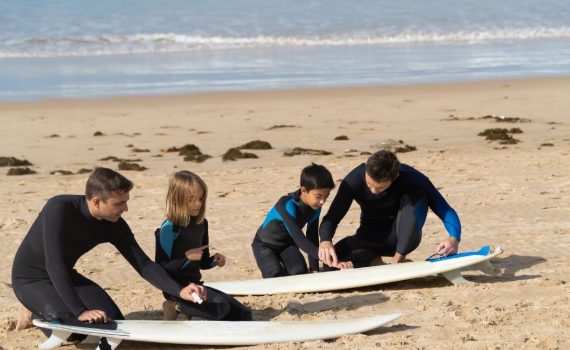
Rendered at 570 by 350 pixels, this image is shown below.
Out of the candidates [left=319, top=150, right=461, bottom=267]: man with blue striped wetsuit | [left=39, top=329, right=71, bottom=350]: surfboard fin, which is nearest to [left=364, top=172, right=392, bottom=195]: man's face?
[left=319, top=150, right=461, bottom=267]: man with blue striped wetsuit

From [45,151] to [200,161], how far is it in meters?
2.45

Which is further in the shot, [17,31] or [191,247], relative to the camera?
[17,31]

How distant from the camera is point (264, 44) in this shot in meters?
32.0

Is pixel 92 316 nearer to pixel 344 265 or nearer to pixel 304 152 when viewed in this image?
pixel 344 265

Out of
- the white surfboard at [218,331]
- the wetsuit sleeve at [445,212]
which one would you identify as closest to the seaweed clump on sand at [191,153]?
the wetsuit sleeve at [445,212]

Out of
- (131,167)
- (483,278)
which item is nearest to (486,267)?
(483,278)

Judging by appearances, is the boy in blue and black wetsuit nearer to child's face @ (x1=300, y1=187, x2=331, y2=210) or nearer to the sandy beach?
child's face @ (x1=300, y1=187, x2=331, y2=210)

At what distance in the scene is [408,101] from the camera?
1795cm

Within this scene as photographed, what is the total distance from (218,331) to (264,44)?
27.0m

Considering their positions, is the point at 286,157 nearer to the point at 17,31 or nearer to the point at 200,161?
the point at 200,161

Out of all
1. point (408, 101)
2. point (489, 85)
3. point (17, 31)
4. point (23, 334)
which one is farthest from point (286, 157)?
point (17, 31)

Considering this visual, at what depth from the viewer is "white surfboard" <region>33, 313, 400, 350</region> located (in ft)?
17.2

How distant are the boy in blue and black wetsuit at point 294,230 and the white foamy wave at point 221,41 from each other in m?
23.7

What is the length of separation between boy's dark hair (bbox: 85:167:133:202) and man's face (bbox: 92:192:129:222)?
0.08ft
